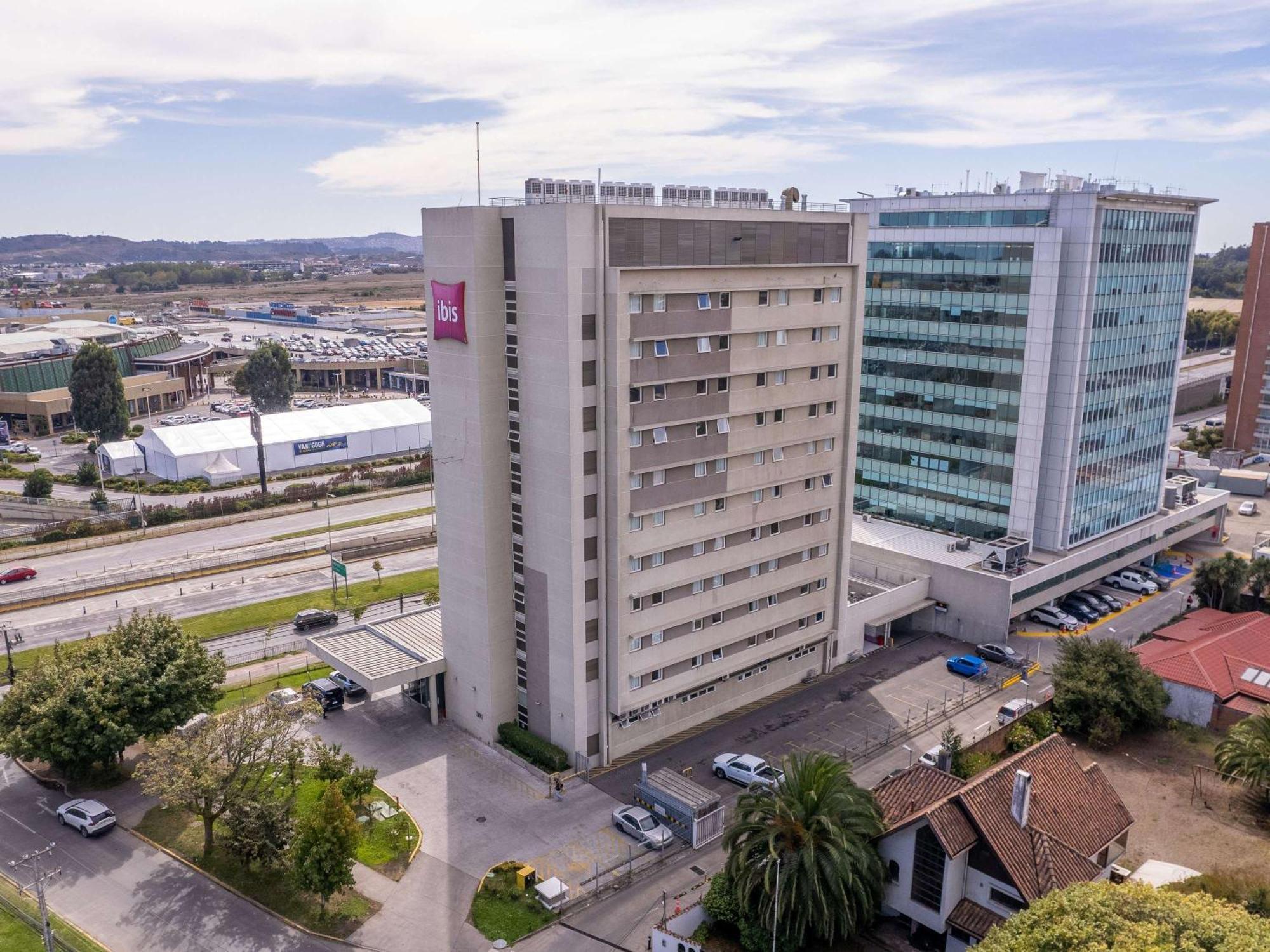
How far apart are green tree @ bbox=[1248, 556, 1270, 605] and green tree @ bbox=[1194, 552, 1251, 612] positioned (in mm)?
860

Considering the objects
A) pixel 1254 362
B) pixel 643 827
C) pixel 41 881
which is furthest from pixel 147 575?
pixel 1254 362

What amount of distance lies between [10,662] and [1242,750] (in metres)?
82.1

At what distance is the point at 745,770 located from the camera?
176 ft

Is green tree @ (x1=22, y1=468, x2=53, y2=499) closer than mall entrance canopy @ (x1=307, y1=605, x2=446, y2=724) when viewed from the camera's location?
No

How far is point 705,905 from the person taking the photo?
42062 millimetres

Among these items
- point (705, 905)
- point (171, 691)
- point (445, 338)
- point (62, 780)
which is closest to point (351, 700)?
point (171, 691)

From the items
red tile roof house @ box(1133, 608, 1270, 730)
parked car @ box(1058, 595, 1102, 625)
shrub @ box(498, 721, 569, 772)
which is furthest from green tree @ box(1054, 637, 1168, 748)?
shrub @ box(498, 721, 569, 772)

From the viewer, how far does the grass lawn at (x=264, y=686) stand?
2496 inches

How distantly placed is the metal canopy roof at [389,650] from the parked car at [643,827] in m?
17.1

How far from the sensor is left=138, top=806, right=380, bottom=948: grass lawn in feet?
139

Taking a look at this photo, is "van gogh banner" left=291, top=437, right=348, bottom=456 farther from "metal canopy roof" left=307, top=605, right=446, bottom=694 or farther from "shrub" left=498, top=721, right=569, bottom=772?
"shrub" left=498, top=721, right=569, bottom=772

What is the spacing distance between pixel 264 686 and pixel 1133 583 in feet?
248

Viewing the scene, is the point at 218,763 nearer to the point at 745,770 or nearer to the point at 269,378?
the point at 745,770

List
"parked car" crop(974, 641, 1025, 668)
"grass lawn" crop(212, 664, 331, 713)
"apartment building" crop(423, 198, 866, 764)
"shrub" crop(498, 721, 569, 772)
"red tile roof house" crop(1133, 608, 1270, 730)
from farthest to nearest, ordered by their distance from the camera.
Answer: "parked car" crop(974, 641, 1025, 668)
"grass lawn" crop(212, 664, 331, 713)
"red tile roof house" crop(1133, 608, 1270, 730)
"shrub" crop(498, 721, 569, 772)
"apartment building" crop(423, 198, 866, 764)
